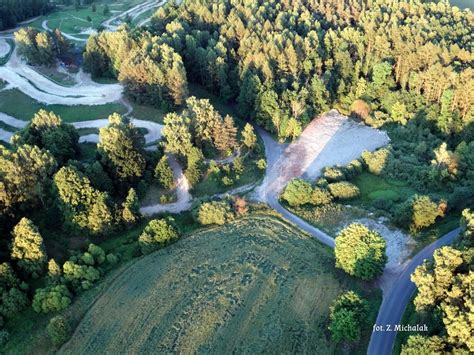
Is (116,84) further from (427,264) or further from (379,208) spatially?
(427,264)

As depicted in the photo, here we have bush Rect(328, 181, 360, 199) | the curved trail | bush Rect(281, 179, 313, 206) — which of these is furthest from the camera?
bush Rect(328, 181, 360, 199)

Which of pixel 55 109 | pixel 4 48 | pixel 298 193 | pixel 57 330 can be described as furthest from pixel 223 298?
pixel 4 48

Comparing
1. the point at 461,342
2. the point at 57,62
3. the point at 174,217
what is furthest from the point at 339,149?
the point at 57,62

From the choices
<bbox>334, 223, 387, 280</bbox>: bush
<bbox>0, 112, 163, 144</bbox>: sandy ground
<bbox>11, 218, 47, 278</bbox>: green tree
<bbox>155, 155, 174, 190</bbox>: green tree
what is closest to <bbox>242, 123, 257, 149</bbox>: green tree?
<bbox>0, 112, 163, 144</bbox>: sandy ground

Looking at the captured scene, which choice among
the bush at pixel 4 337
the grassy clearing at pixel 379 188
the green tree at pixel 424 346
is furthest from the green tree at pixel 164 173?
the green tree at pixel 424 346

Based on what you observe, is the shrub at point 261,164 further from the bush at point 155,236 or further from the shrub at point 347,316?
the shrub at point 347,316

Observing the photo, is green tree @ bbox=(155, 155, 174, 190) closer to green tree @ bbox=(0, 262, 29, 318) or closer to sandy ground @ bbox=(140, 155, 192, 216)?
sandy ground @ bbox=(140, 155, 192, 216)
